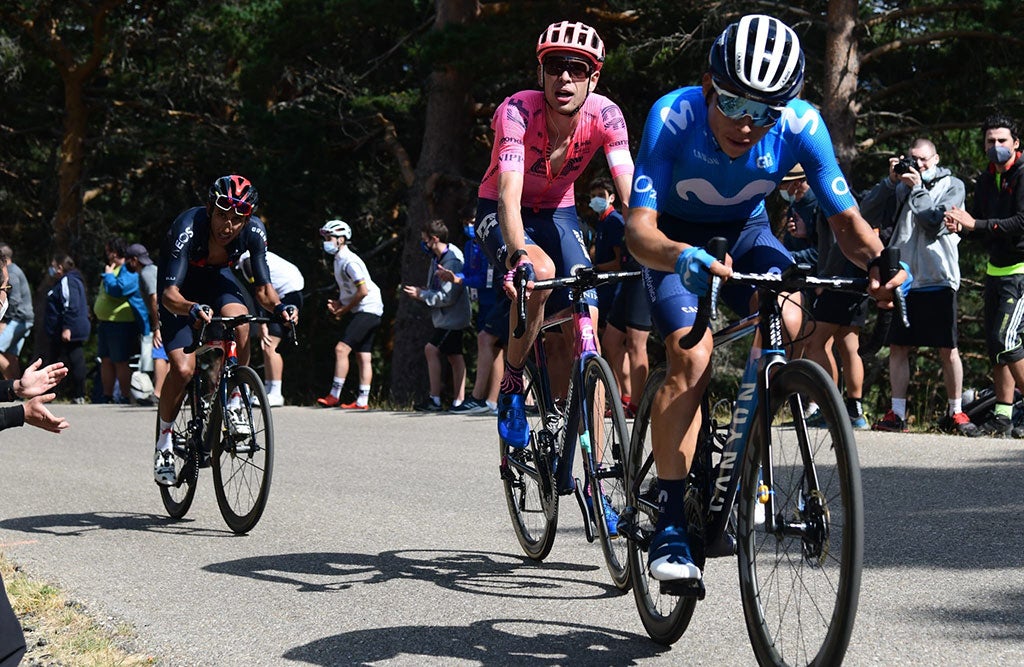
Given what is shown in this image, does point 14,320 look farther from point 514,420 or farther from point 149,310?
point 514,420

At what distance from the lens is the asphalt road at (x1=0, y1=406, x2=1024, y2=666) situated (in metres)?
4.98

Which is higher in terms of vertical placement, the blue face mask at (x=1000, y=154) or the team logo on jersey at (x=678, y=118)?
the blue face mask at (x=1000, y=154)

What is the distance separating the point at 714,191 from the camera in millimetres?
4918

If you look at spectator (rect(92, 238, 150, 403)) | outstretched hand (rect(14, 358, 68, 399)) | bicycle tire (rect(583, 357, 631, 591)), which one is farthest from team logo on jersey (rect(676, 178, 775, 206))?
spectator (rect(92, 238, 150, 403))

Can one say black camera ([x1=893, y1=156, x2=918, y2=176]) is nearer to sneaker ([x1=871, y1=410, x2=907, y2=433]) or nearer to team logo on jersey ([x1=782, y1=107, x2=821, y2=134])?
sneaker ([x1=871, y1=410, x2=907, y2=433])

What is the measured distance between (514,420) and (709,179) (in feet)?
6.66

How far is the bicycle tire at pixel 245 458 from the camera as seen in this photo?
7547mm

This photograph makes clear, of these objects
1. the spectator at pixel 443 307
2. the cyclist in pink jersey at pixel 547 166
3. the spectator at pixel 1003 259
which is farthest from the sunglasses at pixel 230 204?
the spectator at pixel 443 307

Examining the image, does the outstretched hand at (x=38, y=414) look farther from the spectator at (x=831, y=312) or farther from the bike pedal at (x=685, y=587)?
the spectator at (x=831, y=312)

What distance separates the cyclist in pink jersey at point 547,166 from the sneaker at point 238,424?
69.1 inches

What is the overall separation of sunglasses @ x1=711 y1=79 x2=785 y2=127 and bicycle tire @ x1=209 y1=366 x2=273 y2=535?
3.76 meters

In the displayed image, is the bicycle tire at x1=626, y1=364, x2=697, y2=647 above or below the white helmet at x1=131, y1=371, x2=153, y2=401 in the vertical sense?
below

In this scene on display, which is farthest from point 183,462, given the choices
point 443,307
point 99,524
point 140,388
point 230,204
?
point 140,388

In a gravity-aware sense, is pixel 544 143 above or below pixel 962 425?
above
